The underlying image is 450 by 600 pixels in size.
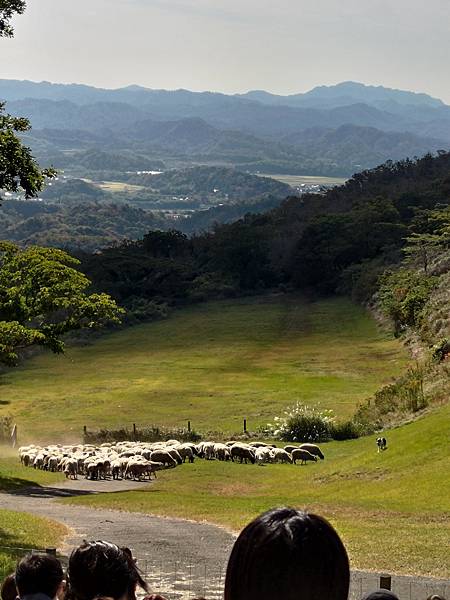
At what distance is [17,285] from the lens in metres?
35.1

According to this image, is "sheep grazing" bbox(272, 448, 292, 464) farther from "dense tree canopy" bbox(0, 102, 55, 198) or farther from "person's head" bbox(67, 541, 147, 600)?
"person's head" bbox(67, 541, 147, 600)

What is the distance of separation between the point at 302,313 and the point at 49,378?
144 ft

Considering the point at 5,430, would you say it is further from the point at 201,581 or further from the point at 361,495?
the point at 201,581

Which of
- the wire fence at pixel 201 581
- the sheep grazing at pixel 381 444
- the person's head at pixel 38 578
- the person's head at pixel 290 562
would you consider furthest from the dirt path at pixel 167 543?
the person's head at pixel 290 562

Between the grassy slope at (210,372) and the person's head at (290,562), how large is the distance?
54.7 m

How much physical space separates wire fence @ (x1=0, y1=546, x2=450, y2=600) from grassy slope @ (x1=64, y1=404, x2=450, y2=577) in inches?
38.9

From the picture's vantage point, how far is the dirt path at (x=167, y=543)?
58.0 ft

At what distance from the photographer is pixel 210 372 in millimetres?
86938

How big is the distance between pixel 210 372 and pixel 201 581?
68.5 m

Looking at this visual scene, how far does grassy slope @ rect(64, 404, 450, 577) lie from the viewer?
841 inches

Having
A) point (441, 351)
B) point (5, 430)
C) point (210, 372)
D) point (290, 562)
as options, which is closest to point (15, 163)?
point (290, 562)

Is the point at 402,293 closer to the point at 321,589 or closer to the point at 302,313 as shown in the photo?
the point at 302,313

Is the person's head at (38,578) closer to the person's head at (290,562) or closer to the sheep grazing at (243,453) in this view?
the person's head at (290,562)

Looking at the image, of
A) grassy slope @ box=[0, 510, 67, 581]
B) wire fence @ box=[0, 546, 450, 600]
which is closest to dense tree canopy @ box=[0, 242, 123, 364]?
grassy slope @ box=[0, 510, 67, 581]
